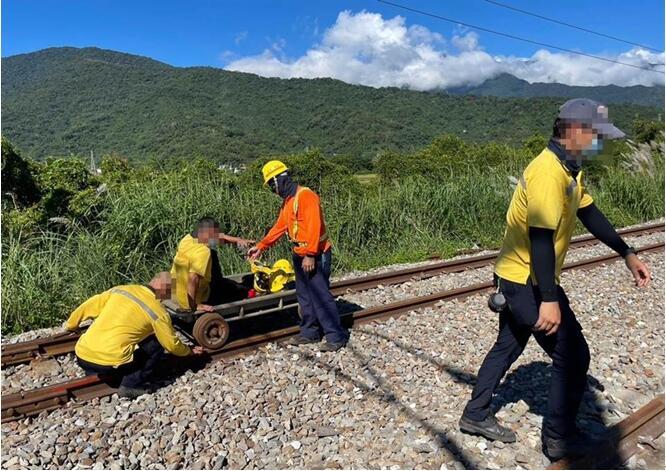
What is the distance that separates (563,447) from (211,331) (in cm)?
317

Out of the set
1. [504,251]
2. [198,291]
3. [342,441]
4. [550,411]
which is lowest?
[342,441]

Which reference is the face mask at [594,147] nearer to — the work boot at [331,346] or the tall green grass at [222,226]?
the work boot at [331,346]

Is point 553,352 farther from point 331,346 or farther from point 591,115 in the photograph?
point 331,346

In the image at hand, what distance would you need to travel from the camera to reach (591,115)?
3.09m

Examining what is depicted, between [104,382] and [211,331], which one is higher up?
[211,331]

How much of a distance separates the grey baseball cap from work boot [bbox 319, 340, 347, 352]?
318 centimetres

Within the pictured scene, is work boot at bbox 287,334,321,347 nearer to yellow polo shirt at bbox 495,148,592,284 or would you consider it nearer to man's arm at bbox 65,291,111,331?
man's arm at bbox 65,291,111,331

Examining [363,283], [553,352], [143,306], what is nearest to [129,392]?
[143,306]

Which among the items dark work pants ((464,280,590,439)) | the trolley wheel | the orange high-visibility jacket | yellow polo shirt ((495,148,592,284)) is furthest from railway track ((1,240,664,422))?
yellow polo shirt ((495,148,592,284))

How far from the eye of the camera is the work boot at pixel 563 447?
3.54 metres

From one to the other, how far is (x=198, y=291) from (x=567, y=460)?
139 inches

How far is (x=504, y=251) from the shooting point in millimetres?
3531

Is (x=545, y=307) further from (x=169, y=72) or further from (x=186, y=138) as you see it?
→ (x=169, y=72)

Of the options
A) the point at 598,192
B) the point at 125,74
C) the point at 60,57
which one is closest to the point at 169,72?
the point at 125,74
